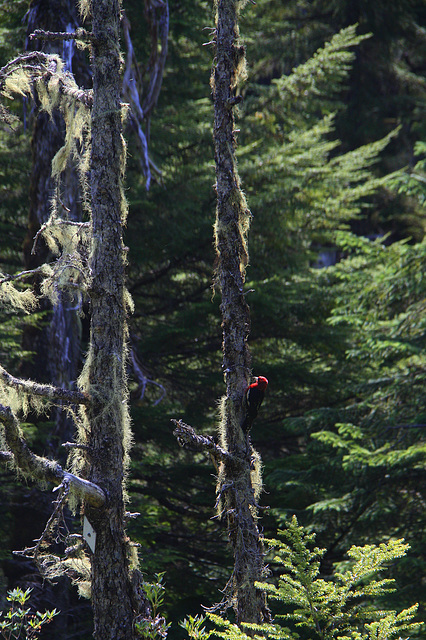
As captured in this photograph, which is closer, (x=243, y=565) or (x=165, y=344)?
(x=243, y=565)

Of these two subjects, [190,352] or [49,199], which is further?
[190,352]

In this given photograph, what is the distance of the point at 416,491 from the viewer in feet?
27.2

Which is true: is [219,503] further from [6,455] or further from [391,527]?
[391,527]

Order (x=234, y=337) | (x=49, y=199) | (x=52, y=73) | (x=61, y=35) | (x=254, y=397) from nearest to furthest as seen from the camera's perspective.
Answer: (x=254, y=397)
(x=61, y=35)
(x=234, y=337)
(x=52, y=73)
(x=49, y=199)

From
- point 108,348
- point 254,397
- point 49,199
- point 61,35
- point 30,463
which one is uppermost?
point 49,199

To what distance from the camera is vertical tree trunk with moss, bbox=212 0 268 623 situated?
491 cm

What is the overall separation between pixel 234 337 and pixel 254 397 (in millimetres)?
536

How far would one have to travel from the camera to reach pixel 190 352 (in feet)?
33.6

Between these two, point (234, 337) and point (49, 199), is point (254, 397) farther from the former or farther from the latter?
point (49, 199)

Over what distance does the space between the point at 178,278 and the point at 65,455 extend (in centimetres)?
381

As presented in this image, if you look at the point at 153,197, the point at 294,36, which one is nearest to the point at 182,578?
the point at 153,197

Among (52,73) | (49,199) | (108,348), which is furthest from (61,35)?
(49,199)

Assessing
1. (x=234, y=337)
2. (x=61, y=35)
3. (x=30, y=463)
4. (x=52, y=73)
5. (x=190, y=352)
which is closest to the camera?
(x=30, y=463)

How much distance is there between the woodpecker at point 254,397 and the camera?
4672 millimetres
